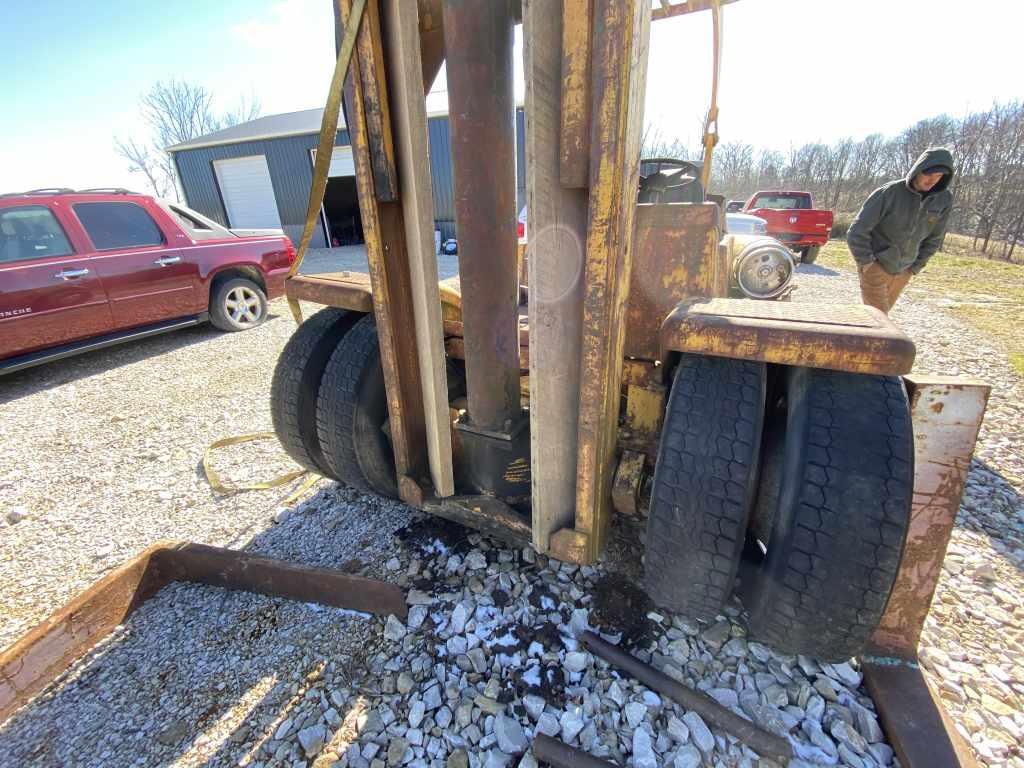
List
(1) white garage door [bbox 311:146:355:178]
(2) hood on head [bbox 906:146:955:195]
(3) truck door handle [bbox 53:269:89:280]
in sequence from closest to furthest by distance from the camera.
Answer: (2) hood on head [bbox 906:146:955:195] < (3) truck door handle [bbox 53:269:89:280] < (1) white garage door [bbox 311:146:355:178]

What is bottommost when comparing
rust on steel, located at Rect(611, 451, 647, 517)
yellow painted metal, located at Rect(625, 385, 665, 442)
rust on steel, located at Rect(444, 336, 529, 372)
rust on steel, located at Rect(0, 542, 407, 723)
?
rust on steel, located at Rect(0, 542, 407, 723)

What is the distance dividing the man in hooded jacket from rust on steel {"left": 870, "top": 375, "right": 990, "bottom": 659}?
11.1 feet

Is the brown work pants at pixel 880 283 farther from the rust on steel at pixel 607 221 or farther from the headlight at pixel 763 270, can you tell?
the rust on steel at pixel 607 221

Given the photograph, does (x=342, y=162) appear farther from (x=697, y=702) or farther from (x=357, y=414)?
(x=697, y=702)

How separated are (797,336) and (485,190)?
3.55 ft

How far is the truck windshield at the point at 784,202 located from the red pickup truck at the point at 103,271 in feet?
41.0

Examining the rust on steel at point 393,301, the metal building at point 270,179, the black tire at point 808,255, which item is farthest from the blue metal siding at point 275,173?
the rust on steel at point 393,301

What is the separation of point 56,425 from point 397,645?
4006 mm

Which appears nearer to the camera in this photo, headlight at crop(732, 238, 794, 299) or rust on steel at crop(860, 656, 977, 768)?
rust on steel at crop(860, 656, 977, 768)

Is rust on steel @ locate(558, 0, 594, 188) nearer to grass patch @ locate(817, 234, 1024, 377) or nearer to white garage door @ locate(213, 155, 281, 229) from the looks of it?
grass patch @ locate(817, 234, 1024, 377)

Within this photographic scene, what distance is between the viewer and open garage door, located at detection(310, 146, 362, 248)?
16766 millimetres

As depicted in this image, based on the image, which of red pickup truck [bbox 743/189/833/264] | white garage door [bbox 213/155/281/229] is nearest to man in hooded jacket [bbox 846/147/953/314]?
red pickup truck [bbox 743/189/833/264]

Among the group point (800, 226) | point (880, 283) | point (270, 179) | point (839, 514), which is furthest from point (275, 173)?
point (839, 514)

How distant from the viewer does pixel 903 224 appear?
4082mm
